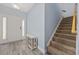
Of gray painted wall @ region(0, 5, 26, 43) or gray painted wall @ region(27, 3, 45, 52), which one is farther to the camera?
gray painted wall @ region(27, 3, 45, 52)

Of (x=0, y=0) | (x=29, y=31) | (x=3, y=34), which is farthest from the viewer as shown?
(x=29, y=31)

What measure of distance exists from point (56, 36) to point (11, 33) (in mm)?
529

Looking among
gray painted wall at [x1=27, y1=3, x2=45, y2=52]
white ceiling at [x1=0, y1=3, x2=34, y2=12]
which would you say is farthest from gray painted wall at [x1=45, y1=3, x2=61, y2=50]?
white ceiling at [x1=0, y1=3, x2=34, y2=12]

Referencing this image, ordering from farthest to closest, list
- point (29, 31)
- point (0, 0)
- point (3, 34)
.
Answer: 1. point (29, 31)
2. point (3, 34)
3. point (0, 0)

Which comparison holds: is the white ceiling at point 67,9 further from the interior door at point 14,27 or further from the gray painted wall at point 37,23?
the interior door at point 14,27

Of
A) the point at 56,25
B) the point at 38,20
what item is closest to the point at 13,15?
the point at 38,20

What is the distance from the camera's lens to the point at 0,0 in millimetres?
778

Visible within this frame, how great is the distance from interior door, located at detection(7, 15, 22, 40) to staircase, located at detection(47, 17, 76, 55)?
0.38m

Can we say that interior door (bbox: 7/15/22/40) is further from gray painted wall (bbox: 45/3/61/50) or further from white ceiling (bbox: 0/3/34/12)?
gray painted wall (bbox: 45/3/61/50)

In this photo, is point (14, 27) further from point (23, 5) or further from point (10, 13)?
point (23, 5)

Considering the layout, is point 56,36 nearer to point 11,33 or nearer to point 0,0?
point 11,33

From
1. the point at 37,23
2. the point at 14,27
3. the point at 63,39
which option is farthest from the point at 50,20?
the point at 14,27

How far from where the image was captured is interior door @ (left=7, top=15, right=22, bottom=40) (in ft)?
3.09

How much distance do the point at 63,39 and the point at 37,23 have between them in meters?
0.37
